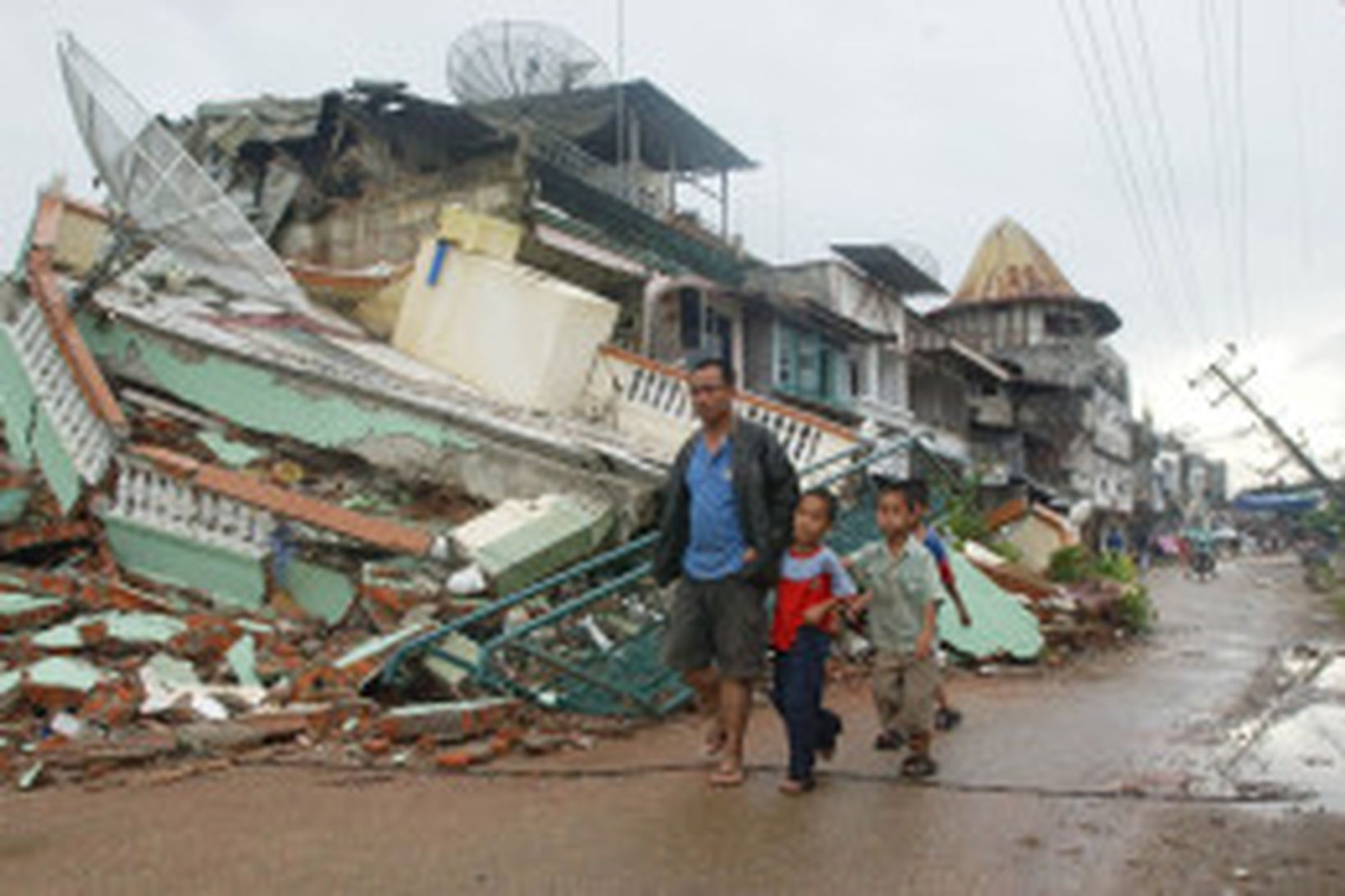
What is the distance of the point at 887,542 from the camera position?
400cm

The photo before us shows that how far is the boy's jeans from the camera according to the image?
11.7 feet

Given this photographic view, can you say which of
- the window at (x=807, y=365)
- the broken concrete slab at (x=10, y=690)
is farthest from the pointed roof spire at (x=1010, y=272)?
the broken concrete slab at (x=10, y=690)

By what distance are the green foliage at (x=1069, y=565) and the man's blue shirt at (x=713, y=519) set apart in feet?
30.4

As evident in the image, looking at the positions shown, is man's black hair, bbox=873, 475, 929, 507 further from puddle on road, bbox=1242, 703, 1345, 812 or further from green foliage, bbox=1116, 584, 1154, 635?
green foliage, bbox=1116, 584, 1154, 635

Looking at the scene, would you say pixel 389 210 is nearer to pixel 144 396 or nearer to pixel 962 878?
pixel 144 396

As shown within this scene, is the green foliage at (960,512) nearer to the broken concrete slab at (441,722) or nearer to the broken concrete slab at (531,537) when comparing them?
the broken concrete slab at (531,537)

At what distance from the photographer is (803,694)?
356 centimetres

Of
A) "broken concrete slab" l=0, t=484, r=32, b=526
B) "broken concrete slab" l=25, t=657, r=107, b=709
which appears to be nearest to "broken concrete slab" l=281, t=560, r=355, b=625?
"broken concrete slab" l=25, t=657, r=107, b=709

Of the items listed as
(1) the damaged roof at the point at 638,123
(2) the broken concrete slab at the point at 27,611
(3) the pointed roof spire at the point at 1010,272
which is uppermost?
(3) the pointed roof spire at the point at 1010,272

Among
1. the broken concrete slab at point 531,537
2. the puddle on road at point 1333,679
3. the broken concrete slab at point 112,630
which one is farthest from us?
the puddle on road at point 1333,679

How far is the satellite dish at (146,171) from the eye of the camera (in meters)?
7.76

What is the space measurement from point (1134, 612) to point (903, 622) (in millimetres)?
7853

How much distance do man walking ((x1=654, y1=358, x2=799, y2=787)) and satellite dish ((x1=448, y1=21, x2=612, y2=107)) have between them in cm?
1538

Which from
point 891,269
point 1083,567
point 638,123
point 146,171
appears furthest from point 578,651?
point 891,269
